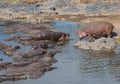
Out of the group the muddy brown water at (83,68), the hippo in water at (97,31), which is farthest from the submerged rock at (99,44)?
the hippo in water at (97,31)

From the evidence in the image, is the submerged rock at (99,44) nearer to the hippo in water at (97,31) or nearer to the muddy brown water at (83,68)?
the muddy brown water at (83,68)

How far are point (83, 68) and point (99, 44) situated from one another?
483 cm

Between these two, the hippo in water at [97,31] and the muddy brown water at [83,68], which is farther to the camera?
the hippo in water at [97,31]

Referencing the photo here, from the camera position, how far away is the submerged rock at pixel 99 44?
23.7 m

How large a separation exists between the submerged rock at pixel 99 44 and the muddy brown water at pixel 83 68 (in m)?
0.38

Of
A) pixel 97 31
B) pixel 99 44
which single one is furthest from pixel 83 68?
pixel 97 31

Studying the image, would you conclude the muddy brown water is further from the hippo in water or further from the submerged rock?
the hippo in water

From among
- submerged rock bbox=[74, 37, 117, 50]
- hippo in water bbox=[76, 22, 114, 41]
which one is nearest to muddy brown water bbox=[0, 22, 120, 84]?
submerged rock bbox=[74, 37, 117, 50]

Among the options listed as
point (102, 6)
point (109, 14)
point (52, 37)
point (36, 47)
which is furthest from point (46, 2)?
point (36, 47)

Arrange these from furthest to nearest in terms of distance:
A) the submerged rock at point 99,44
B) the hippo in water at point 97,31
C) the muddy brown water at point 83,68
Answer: the hippo in water at point 97,31
the submerged rock at point 99,44
the muddy brown water at point 83,68

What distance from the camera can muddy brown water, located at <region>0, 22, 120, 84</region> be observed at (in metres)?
17.4

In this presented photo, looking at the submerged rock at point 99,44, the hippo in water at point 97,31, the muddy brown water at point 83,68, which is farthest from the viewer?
the hippo in water at point 97,31

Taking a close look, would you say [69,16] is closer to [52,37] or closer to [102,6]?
[102,6]

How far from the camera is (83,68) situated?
1942 cm
